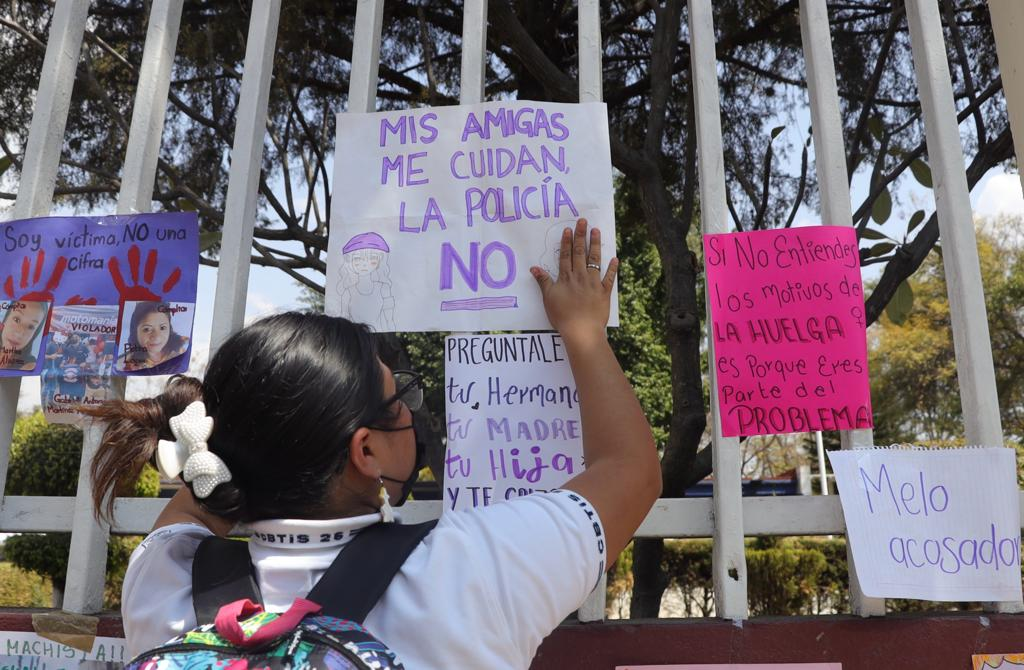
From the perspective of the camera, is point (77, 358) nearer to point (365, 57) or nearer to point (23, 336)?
point (23, 336)

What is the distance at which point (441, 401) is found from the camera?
4.24 m

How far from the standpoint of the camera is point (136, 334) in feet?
7.47

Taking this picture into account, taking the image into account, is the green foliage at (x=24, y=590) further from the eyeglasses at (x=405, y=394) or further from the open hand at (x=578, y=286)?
the eyeglasses at (x=405, y=394)

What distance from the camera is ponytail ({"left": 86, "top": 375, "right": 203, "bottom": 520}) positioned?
1.40 m

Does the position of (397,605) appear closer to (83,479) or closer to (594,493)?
(594,493)

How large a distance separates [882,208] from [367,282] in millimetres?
3139

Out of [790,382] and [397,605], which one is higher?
[790,382]

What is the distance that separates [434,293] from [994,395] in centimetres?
146

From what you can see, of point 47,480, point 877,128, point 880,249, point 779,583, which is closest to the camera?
point 880,249

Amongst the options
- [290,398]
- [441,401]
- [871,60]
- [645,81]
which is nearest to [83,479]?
[290,398]

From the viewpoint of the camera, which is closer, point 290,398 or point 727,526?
point 290,398

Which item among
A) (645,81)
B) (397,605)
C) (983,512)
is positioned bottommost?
(397,605)

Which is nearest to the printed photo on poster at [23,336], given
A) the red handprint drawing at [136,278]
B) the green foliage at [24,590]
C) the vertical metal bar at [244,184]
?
the red handprint drawing at [136,278]

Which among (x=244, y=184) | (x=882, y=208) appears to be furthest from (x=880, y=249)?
(x=244, y=184)
